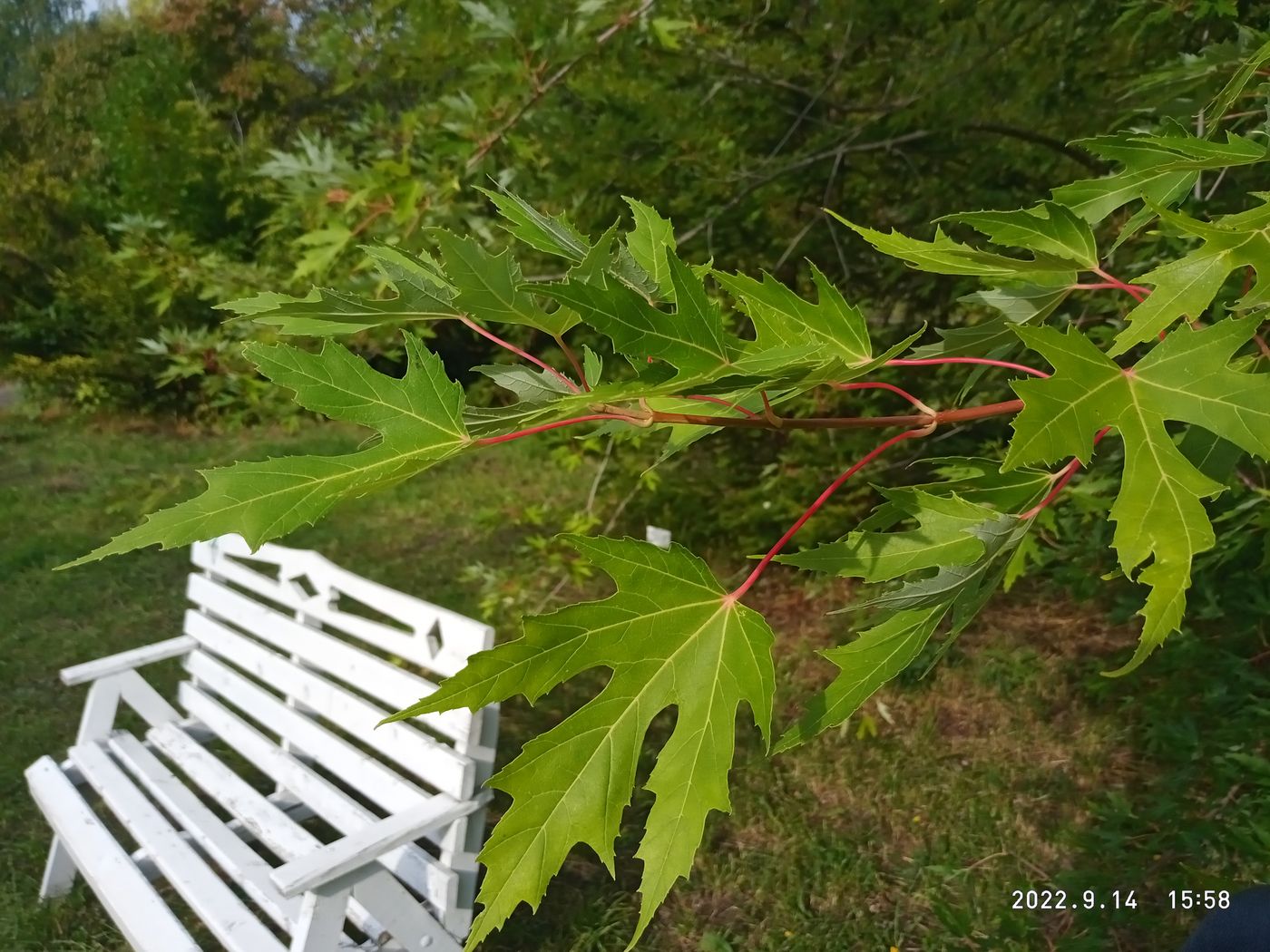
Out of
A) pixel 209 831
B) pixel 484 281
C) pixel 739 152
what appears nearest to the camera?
pixel 484 281

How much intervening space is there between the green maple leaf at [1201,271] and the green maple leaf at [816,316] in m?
0.20

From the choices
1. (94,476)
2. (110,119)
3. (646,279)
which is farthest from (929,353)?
(110,119)

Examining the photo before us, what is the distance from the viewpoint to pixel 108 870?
6.73ft

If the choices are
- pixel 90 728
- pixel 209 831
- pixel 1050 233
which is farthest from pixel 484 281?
pixel 90 728

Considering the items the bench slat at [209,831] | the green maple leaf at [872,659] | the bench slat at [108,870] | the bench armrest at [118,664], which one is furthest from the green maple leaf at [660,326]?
the bench armrest at [118,664]

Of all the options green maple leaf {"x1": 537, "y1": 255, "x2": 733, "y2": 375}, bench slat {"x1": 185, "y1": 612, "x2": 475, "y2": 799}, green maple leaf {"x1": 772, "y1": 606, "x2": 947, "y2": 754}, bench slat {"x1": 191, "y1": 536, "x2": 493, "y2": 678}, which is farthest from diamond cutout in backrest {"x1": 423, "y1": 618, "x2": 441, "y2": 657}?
green maple leaf {"x1": 537, "y1": 255, "x2": 733, "y2": 375}

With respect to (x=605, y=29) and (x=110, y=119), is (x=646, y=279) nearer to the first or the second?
(x=605, y=29)

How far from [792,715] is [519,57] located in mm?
2320

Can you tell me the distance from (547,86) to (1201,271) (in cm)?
177

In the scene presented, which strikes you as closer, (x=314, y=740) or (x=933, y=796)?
(x=314, y=740)

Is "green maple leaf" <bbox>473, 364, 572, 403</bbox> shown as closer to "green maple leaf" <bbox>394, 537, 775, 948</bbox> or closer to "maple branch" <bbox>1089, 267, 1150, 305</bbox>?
"green maple leaf" <bbox>394, 537, 775, 948</bbox>

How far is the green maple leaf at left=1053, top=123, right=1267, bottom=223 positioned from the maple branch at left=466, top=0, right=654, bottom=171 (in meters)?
1.45

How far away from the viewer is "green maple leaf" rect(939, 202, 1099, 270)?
0.79 meters

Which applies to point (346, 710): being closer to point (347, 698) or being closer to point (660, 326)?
point (347, 698)
